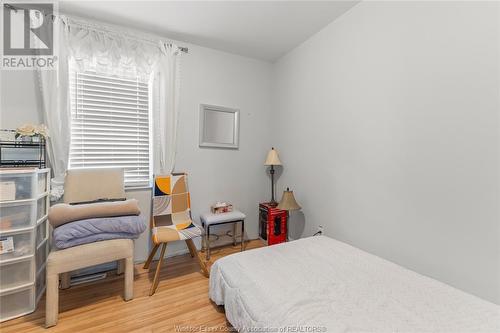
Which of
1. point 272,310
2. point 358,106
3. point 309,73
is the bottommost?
point 272,310

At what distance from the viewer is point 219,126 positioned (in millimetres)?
2824

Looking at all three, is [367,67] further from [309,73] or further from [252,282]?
[252,282]

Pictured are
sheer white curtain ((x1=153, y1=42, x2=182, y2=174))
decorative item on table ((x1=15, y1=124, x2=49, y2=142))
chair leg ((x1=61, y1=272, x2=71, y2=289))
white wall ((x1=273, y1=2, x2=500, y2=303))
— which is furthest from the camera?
sheer white curtain ((x1=153, y1=42, x2=182, y2=174))

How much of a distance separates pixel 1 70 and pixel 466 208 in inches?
141

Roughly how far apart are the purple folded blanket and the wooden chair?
1.07 ft

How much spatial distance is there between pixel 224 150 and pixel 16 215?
1.94 meters

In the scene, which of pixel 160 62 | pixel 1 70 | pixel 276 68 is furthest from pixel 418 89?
pixel 1 70

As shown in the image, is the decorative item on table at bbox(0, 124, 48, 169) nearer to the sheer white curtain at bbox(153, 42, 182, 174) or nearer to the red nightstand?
the sheer white curtain at bbox(153, 42, 182, 174)

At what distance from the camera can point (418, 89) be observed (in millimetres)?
1562

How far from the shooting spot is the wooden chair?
2201mm

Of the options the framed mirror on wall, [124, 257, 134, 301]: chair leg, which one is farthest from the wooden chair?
the framed mirror on wall

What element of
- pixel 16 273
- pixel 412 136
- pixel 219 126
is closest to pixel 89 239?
pixel 16 273

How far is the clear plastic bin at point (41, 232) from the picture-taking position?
1775mm

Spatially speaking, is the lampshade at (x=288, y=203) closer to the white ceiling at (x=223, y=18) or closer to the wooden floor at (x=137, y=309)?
the wooden floor at (x=137, y=309)
